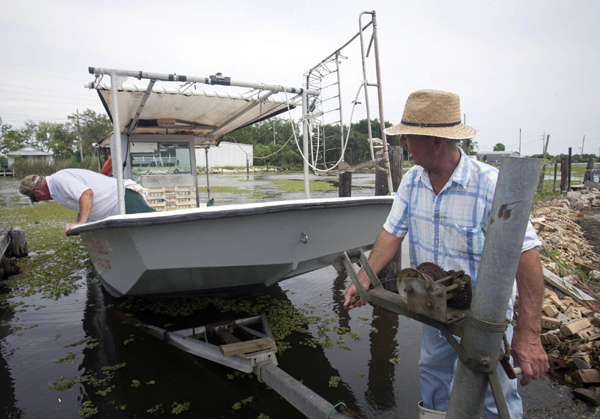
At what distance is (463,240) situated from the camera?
1.77 m

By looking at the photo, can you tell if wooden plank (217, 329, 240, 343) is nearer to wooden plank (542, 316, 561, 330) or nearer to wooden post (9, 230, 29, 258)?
wooden plank (542, 316, 561, 330)

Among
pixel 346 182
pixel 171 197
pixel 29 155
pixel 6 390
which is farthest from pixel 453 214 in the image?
pixel 29 155

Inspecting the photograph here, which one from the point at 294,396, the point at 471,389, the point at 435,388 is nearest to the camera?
the point at 471,389

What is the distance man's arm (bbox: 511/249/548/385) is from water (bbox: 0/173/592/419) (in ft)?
5.37

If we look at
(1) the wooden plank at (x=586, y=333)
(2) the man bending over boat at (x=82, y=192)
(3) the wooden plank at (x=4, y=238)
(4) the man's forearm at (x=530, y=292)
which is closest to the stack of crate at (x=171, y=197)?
(2) the man bending over boat at (x=82, y=192)

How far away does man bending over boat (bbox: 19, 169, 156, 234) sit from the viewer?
388 cm

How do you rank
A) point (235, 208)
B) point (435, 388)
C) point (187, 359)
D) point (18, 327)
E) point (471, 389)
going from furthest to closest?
point (18, 327)
point (187, 359)
point (235, 208)
point (435, 388)
point (471, 389)

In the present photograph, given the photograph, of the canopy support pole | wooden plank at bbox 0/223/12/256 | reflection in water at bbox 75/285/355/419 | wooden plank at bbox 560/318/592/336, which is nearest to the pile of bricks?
wooden plank at bbox 560/318/592/336

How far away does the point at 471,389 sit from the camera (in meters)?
1.19

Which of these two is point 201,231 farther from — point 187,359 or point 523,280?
point 523,280

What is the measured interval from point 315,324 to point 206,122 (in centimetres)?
354

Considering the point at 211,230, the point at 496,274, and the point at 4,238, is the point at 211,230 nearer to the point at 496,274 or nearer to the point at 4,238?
the point at 496,274

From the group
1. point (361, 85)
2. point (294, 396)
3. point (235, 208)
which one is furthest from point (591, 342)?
point (361, 85)

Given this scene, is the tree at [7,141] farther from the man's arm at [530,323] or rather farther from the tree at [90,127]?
the man's arm at [530,323]
